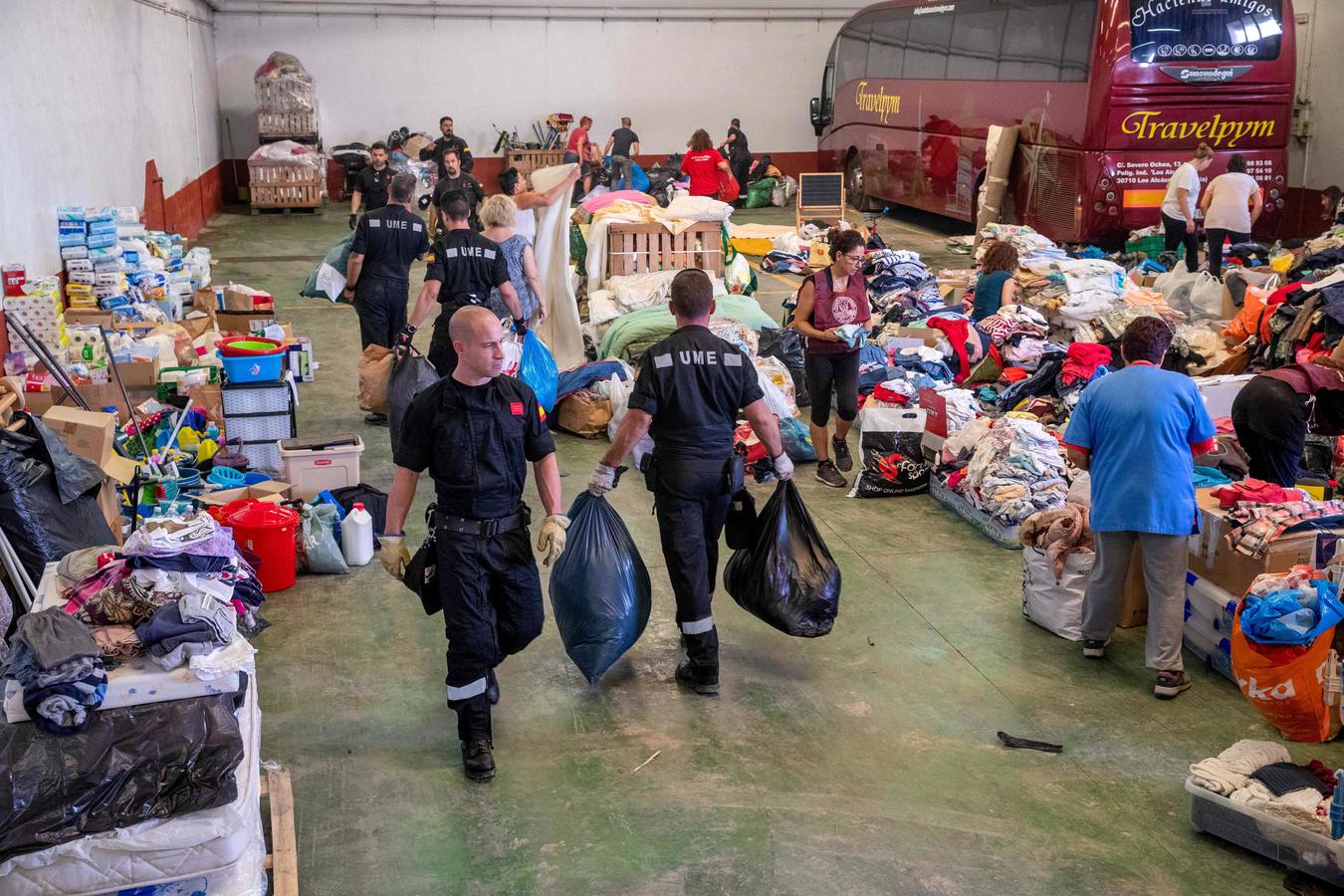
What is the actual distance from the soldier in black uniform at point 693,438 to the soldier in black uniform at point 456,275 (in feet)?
A: 8.86

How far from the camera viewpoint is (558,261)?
10391mm

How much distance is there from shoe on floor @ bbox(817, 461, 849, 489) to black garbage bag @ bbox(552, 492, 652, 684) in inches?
127

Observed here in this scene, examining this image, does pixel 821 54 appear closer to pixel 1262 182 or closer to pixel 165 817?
pixel 1262 182

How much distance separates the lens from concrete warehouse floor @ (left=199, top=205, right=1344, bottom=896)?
4336mm

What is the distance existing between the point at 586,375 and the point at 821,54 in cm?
1998

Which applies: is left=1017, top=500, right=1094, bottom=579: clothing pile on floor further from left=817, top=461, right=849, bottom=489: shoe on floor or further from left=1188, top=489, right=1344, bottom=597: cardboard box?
left=817, top=461, right=849, bottom=489: shoe on floor

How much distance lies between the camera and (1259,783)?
4445mm

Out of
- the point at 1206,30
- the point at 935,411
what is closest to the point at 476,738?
the point at 935,411

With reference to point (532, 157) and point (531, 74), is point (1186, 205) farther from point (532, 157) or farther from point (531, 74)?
point (531, 74)

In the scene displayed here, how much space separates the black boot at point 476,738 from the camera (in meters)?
4.86

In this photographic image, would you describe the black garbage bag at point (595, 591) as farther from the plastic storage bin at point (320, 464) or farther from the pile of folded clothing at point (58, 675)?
the plastic storage bin at point (320, 464)

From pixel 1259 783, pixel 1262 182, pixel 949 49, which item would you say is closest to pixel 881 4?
pixel 949 49

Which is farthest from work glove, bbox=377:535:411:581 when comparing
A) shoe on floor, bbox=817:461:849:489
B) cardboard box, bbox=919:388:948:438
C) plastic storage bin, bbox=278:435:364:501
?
cardboard box, bbox=919:388:948:438

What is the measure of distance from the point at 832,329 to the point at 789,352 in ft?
7.54
